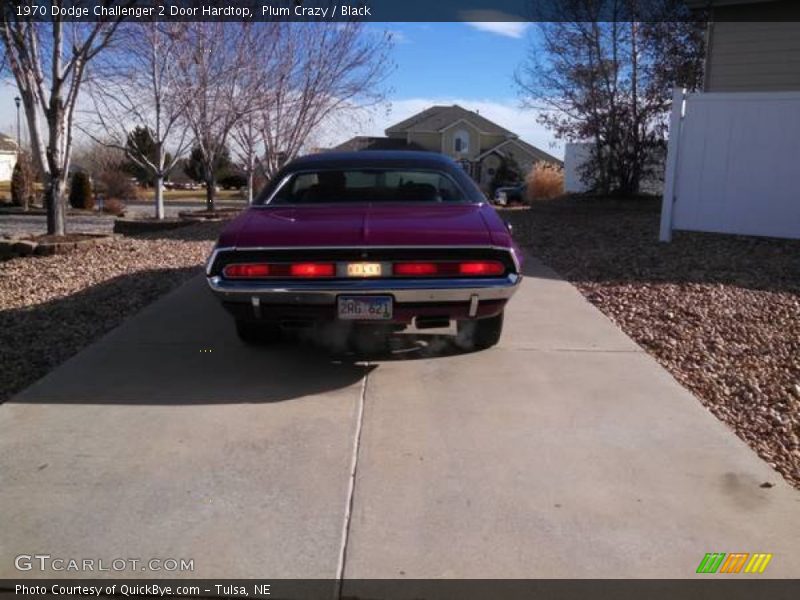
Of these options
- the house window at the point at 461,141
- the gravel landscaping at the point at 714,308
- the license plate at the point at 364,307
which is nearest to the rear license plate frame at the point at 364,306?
the license plate at the point at 364,307

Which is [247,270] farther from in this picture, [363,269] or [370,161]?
[370,161]

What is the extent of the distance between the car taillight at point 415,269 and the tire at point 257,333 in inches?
52.4

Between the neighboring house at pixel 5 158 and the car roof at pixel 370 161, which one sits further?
the neighboring house at pixel 5 158

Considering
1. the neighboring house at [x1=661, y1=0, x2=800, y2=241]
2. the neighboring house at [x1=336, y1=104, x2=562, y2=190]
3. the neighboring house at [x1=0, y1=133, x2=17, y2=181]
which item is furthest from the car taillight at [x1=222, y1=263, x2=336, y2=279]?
the neighboring house at [x1=0, y1=133, x2=17, y2=181]

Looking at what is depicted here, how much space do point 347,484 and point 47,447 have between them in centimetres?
162

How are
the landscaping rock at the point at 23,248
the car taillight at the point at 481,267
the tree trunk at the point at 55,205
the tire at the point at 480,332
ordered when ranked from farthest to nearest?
the tree trunk at the point at 55,205 < the landscaping rock at the point at 23,248 < the tire at the point at 480,332 < the car taillight at the point at 481,267

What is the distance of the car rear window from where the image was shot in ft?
19.0

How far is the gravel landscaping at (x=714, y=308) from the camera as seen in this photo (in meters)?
4.64

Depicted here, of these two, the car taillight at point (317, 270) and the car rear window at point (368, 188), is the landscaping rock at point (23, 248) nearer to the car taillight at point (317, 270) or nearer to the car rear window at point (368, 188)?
the car rear window at point (368, 188)

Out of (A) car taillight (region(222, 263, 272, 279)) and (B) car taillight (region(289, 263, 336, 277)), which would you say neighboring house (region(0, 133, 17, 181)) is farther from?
(B) car taillight (region(289, 263, 336, 277))

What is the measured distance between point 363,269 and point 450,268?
53cm

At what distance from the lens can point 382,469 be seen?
3750mm

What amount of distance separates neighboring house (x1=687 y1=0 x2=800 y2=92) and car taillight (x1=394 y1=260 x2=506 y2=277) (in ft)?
35.2

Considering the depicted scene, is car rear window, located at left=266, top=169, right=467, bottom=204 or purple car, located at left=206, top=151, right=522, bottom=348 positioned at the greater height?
car rear window, located at left=266, top=169, right=467, bottom=204
